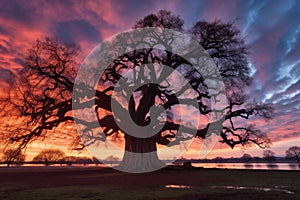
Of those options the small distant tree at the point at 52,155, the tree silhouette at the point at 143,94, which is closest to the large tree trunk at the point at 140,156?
the tree silhouette at the point at 143,94

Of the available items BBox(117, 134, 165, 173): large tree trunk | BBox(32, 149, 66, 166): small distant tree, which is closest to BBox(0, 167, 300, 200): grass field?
BBox(117, 134, 165, 173): large tree trunk

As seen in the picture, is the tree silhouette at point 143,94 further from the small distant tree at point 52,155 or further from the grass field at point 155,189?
the small distant tree at point 52,155

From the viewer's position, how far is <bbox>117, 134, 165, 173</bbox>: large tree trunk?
88.5ft

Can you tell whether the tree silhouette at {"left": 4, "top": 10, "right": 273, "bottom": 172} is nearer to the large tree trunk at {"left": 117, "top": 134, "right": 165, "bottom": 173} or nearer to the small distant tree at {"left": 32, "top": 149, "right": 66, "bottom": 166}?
the large tree trunk at {"left": 117, "top": 134, "right": 165, "bottom": 173}

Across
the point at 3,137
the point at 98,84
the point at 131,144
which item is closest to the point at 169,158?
the point at 131,144

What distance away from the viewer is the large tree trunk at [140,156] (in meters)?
27.0

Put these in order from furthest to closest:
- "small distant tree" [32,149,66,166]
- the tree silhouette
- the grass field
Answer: "small distant tree" [32,149,66,166] → the tree silhouette → the grass field

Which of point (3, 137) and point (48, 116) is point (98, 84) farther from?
point (3, 137)

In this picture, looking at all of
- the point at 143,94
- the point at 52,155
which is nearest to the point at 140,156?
the point at 143,94

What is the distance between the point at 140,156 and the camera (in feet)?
91.1

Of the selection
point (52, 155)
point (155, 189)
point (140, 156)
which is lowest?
point (155, 189)

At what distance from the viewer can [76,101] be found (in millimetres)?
27203

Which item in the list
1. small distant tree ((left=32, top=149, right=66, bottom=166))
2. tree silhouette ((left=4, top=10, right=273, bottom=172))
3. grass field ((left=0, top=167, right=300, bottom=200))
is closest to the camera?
grass field ((left=0, top=167, right=300, bottom=200))

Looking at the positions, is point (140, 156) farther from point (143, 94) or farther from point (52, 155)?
point (52, 155)
